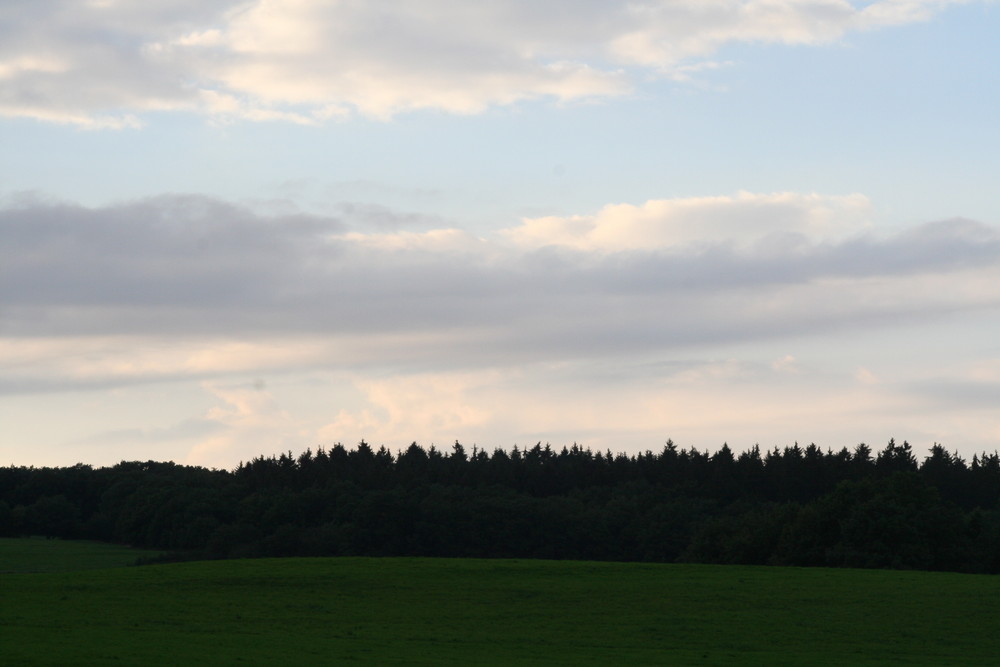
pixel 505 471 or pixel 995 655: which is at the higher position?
pixel 505 471

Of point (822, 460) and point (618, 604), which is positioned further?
point (822, 460)

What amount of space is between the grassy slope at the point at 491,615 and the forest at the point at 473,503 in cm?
3302

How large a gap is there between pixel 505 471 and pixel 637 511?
121ft

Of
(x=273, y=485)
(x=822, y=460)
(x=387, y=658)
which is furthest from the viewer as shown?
(x=273, y=485)

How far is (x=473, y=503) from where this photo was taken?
13538 cm

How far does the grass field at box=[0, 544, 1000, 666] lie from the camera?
38688 mm

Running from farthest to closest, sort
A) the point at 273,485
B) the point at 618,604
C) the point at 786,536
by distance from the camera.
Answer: the point at 273,485, the point at 786,536, the point at 618,604

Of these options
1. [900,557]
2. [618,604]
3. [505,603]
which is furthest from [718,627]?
[900,557]

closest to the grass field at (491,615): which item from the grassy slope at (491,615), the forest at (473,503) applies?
the grassy slope at (491,615)

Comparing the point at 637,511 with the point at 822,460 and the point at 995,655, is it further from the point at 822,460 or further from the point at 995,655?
the point at 995,655

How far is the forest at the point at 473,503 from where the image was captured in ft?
422

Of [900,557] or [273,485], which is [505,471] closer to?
[273,485]

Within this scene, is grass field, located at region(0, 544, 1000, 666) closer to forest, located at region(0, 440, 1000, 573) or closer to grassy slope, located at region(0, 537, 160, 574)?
forest, located at region(0, 440, 1000, 573)

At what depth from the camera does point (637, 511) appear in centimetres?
13288
